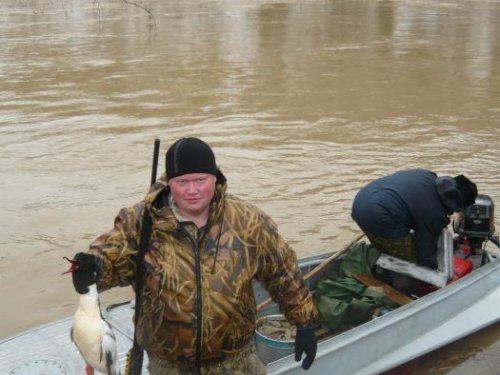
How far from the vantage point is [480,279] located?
545cm

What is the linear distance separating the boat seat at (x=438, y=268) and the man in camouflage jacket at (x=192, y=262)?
2.49 metres

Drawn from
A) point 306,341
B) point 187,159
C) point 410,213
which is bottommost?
point 306,341

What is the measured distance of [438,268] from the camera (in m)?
5.30

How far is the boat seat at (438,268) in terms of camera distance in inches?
205

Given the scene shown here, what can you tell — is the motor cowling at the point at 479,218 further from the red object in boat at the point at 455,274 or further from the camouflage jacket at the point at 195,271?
the camouflage jacket at the point at 195,271

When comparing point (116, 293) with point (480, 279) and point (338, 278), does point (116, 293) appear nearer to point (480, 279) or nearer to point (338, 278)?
point (338, 278)

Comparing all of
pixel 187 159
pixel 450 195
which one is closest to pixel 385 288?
pixel 450 195

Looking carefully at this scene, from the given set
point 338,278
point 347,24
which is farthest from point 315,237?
point 347,24

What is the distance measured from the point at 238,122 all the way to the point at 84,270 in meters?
10.3

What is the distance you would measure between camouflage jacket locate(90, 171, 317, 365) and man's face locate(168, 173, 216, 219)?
2.6 inches

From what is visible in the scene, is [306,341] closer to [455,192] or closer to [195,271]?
[195,271]

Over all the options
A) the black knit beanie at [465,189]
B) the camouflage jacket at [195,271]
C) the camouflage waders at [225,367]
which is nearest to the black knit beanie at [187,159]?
the camouflage jacket at [195,271]

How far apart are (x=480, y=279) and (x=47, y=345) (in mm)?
3570

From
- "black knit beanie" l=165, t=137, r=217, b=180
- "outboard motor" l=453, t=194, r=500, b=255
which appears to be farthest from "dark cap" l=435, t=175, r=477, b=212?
"black knit beanie" l=165, t=137, r=217, b=180
